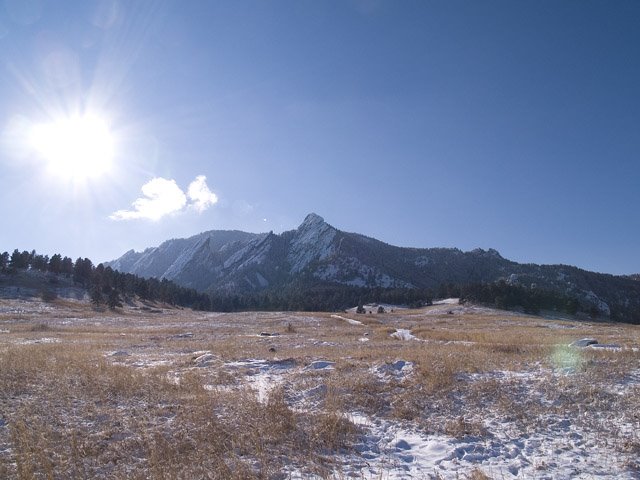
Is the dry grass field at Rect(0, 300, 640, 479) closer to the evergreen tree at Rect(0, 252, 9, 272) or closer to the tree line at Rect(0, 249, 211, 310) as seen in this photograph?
the tree line at Rect(0, 249, 211, 310)

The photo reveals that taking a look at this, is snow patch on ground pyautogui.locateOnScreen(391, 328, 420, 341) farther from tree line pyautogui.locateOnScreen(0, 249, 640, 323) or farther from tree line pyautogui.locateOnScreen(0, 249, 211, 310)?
tree line pyautogui.locateOnScreen(0, 249, 211, 310)

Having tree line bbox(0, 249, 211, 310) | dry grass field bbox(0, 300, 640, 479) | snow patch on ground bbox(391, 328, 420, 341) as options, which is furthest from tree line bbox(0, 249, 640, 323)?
dry grass field bbox(0, 300, 640, 479)

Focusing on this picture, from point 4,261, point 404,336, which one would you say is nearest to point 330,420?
point 404,336

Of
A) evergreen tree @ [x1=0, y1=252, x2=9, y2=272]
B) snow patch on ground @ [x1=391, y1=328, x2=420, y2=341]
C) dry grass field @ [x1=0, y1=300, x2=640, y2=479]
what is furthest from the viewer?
evergreen tree @ [x1=0, y1=252, x2=9, y2=272]

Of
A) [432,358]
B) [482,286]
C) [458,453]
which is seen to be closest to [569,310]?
[482,286]

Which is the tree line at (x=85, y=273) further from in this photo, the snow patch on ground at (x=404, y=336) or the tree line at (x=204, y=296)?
the snow patch on ground at (x=404, y=336)

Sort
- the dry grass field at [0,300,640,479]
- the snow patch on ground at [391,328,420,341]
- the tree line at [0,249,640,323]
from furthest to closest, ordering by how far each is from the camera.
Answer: the tree line at [0,249,640,323]
the snow patch on ground at [391,328,420,341]
the dry grass field at [0,300,640,479]

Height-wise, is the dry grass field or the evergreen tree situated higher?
the evergreen tree

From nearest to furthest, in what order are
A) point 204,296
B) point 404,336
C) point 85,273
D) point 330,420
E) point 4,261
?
point 330,420, point 404,336, point 4,261, point 85,273, point 204,296

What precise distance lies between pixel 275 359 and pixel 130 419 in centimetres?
1057

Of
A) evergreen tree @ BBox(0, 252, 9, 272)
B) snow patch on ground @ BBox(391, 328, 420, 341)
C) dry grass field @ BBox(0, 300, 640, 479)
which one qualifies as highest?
evergreen tree @ BBox(0, 252, 9, 272)

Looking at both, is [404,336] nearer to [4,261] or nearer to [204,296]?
[4,261]

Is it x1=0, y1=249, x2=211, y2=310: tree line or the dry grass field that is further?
x1=0, y1=249, x2=211, y2=310: tree line

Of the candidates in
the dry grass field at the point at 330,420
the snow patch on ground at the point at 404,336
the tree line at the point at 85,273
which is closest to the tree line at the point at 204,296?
the tree line at the point at 85,273
